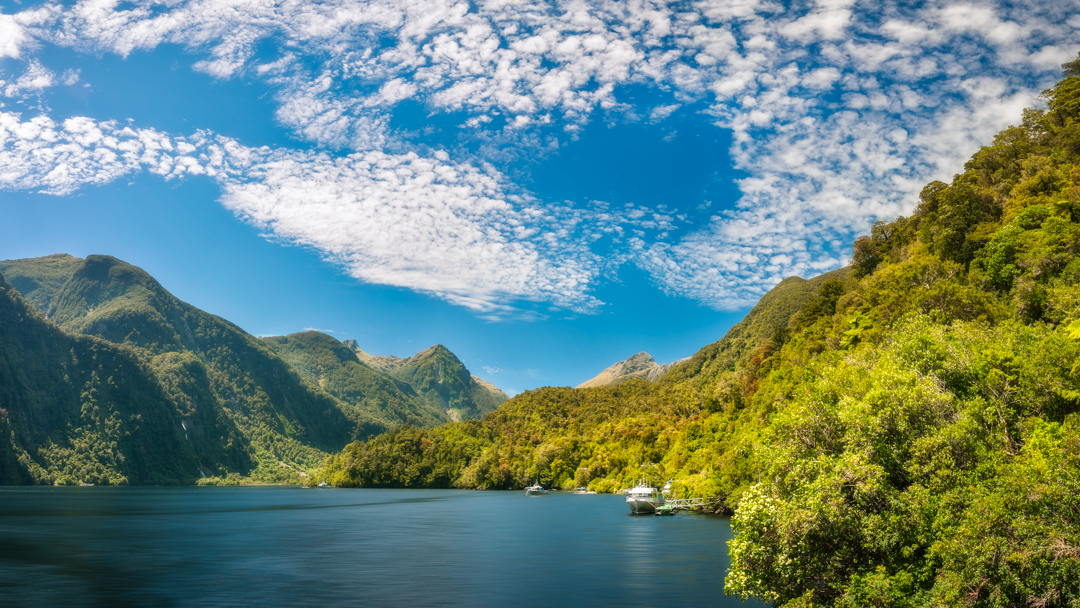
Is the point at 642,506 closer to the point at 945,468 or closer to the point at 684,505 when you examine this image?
the point at 684,505

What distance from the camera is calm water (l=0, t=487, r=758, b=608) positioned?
36.1 meters

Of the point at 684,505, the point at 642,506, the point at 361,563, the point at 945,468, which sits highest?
the point at 945,468

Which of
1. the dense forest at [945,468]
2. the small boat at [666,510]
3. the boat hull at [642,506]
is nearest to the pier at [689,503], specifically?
the small boat at [666,510]

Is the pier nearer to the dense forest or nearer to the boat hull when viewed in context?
the boat hull

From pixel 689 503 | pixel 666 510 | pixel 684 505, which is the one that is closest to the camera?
pixel 666 510

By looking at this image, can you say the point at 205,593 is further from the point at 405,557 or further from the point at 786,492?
the point at 786,492

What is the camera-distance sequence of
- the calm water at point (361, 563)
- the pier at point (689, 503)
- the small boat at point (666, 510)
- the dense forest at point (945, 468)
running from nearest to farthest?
the dense forest at point (945, 468) < the calm water at point (361, 563) < the pier at point (689, 503) < the small boat at point (666, 510)

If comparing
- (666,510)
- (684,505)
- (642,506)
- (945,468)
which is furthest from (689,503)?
(945,468)

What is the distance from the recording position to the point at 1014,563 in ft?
65.8

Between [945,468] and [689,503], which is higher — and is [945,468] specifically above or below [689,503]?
above

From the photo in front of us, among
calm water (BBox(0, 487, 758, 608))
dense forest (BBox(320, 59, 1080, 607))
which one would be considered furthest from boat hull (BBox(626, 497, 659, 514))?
dense forest (BBox(320, 59, 1080, 607))

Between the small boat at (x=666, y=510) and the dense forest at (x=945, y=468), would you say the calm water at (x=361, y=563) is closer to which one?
the small boat at (x=666, y=510)

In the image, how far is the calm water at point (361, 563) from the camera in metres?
36.1

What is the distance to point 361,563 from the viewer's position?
50.3m
